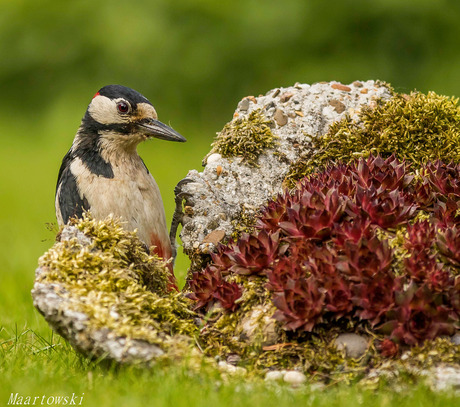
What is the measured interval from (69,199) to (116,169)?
1.15ft

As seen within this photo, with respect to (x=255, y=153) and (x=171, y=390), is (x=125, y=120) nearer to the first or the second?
(x=255, y=153)

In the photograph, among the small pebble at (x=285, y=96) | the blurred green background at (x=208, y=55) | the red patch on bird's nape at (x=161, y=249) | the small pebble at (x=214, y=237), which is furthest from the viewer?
the blurred green background at (x=208, y=55)

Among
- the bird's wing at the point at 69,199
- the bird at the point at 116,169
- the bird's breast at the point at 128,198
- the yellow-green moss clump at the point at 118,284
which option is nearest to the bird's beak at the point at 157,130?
the bird at the point at 116,169

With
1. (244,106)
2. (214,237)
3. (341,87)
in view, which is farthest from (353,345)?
(341,87)

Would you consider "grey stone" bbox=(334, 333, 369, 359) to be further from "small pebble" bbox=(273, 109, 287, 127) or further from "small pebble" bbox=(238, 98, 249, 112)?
"small pebble" bbox=(238, 98, 249, 112)

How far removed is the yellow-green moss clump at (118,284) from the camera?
3701 mm

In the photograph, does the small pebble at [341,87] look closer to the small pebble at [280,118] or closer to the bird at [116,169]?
the small pebble at [280,118]

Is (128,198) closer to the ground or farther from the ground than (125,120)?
closer to the ground

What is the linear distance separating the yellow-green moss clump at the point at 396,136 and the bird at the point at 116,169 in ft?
2.97

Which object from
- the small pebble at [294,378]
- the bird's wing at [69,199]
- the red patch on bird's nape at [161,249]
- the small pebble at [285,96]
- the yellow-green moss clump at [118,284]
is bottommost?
the small pebble at [294,378]

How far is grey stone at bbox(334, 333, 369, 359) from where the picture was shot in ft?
12.0

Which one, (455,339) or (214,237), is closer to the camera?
(455,339)

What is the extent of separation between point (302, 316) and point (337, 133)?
5.77ft

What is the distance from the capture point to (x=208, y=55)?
517 inches
